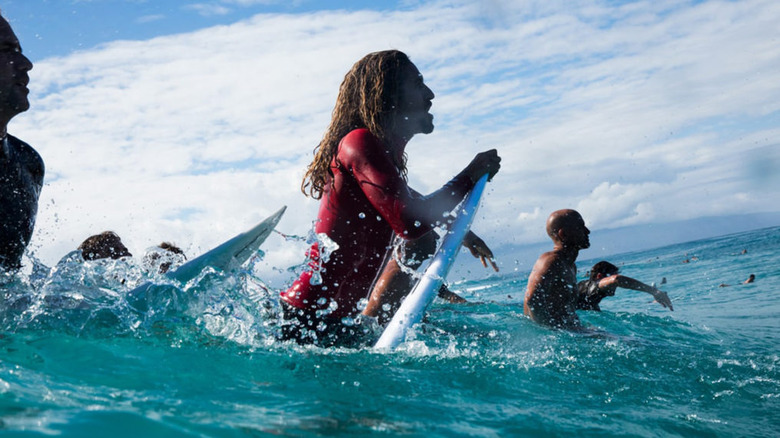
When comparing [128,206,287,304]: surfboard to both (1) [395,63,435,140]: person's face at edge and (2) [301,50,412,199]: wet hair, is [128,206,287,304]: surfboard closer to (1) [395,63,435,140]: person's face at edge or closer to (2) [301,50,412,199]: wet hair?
(2) [301,50,412,199]: wet hair

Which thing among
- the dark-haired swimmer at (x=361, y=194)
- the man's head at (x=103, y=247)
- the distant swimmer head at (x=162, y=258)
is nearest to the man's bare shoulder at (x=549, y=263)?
the dark-haired swimmer at (x=361, y=194)

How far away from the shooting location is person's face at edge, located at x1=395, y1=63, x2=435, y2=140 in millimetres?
3412

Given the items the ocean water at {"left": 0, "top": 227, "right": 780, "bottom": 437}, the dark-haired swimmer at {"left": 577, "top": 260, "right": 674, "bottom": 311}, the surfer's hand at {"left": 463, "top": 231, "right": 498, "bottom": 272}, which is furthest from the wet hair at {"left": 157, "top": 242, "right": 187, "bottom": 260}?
the dark-haired swimmer at {"left": 577, "top": 260, "right": 674, "bottom": 311}

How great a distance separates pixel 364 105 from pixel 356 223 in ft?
2.28

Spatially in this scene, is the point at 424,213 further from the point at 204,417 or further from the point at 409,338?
the point at 204,417

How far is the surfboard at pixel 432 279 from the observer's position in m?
3.36

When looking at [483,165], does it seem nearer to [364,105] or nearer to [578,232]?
[364,105]

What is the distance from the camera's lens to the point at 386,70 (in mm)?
3418

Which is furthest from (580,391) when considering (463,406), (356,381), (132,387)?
(132,387)

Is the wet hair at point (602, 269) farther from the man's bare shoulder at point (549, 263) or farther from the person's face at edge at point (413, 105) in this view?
the person's face at edge at point (413, 105)

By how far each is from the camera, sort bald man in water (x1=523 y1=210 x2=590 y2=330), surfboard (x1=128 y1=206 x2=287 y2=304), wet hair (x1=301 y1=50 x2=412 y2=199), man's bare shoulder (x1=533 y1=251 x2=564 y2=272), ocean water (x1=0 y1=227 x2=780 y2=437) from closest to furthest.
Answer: ocean water (x1=0 y1=227 x2=780 y2=437)
wet hair (x1=301 y1=50 x2=412 y2=199)
surfboard (x1=128 y1=206 x2=287 y2=304)
bald man in water (x1=523 y1=210 x2=590 y2=330)
man's bare shoulder (x1=533 y1=251 x2=564 y2=272)

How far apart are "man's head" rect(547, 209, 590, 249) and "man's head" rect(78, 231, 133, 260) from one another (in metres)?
4.83

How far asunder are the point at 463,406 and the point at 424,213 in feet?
3.20

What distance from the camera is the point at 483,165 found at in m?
3.65
